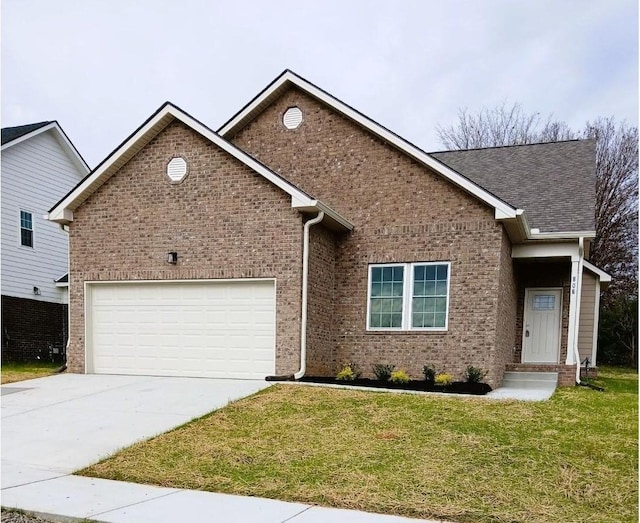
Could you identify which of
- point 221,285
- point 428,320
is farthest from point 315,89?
point 428,320

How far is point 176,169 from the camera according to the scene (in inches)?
453

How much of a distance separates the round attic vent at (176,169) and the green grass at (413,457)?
18.1 ft

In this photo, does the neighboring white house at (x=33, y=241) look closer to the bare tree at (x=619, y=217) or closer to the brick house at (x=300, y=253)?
the brick house at (x=300, y=253)

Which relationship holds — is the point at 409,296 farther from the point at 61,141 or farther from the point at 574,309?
the point at 61,141

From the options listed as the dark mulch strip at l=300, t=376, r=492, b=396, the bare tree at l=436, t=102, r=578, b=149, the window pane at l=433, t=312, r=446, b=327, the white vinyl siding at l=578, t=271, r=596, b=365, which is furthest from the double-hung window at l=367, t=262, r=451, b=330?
the bare tree at l=436, t=102, r=578, b=149

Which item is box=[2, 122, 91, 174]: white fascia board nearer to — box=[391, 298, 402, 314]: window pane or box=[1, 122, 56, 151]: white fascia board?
box=[1, 122, 56, 151]: white fascia board

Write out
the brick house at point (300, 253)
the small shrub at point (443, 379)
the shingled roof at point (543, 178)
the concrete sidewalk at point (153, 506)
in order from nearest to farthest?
1. the concrete sidewalk at point (153, 506)
2. the small shrub at point (443, 379)
3. the brick house at point (300, 253)
4. the shingled roof at point (543, 178)

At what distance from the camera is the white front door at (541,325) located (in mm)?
13273

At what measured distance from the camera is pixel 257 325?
1088 cm

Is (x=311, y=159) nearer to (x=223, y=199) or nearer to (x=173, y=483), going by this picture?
(x=223, y=199)

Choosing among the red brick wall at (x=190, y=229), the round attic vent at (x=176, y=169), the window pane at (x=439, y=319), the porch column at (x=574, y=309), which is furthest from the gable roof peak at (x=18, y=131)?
the porch column at (x=574, y=309)

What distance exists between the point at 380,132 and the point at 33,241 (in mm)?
13646

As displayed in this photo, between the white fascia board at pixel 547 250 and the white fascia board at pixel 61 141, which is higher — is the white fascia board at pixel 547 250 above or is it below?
below

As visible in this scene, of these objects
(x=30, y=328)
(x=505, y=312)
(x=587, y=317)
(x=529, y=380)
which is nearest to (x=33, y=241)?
(x=30, y=328)
